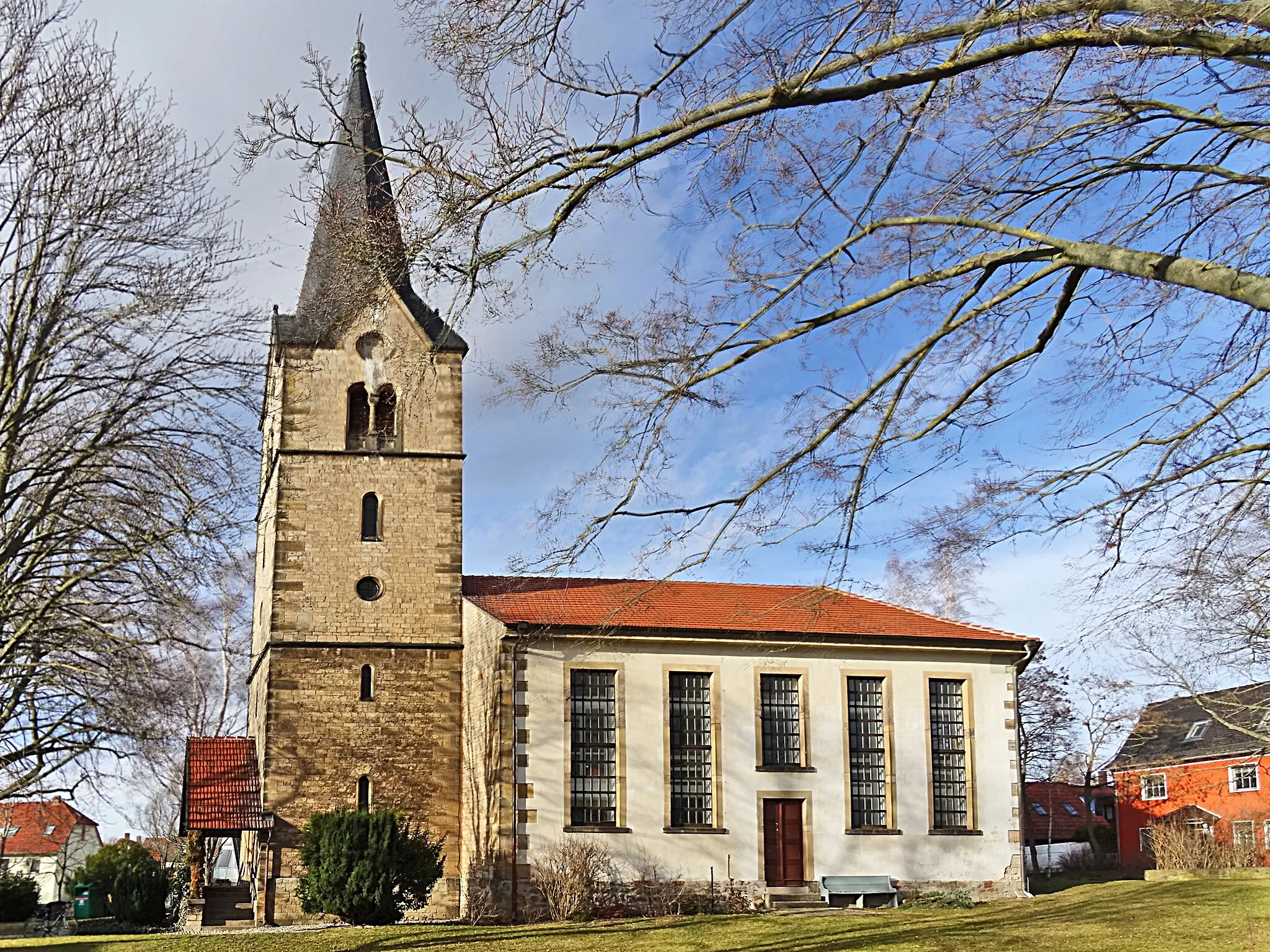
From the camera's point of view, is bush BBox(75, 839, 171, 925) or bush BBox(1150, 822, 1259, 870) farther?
bush BBox(75, 839, 171, 925)

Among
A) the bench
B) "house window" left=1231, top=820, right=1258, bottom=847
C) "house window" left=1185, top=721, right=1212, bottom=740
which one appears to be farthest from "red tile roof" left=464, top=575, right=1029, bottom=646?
"house window" left=1185, top=721, right=1212, bottom=740

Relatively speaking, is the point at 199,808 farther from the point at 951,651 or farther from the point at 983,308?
the point at 983,308

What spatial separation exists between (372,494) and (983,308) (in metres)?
21.6

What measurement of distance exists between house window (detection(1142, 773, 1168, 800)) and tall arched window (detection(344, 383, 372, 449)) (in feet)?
111

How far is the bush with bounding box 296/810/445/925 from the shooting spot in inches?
909

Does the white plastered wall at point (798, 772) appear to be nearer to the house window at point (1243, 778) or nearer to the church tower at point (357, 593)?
the church tower at point (357, 593)

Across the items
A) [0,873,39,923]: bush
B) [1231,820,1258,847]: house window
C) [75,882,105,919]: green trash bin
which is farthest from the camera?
[75,882,105,919]: green trash bin

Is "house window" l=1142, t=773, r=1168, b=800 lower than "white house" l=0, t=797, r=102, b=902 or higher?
higher

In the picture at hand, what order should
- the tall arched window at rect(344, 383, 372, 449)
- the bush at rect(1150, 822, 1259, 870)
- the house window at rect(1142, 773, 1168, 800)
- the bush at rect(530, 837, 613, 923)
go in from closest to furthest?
the bush at rect(530, 837, 613, 923)
the bush at rect(1150, 822, 1259, 870)
the tall arched window at rect(344, 383, 372, 449)
the house window at rect(1142, 773, 1168, 800)

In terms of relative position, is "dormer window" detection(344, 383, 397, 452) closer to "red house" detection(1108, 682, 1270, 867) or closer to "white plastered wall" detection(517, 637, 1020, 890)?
"white plastered wall" detection(517, 637, 1020, 890)

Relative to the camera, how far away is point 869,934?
19875 mm

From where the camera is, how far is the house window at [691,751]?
2636cm

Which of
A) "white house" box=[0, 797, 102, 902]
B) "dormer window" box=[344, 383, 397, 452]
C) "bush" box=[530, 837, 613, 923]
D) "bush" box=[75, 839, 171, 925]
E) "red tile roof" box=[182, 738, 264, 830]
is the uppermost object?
"dormer window" box=[344, 383, 397, 452]

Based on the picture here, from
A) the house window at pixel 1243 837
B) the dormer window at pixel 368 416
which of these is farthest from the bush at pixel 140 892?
the house window at pixel 1243 837
